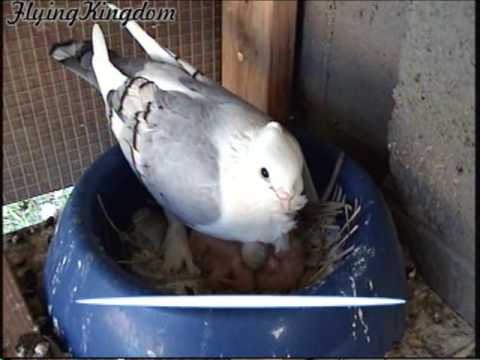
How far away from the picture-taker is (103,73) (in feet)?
3.39

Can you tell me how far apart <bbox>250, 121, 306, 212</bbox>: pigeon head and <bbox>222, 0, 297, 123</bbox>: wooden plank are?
0.38 metres

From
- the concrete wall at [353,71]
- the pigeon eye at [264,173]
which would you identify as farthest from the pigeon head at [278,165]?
the concrete wall at [353,71]

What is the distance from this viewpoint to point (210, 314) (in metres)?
0.84

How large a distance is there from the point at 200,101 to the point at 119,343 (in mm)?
363

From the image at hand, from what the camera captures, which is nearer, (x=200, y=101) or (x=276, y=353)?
(x=276, y=353)

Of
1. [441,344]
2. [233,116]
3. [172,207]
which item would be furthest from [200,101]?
[441,344]

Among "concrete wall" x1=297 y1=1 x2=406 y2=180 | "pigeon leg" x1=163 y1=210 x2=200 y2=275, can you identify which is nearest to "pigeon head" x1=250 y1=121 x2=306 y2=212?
"pigeon leg" x1=163 y1=210 x2=200 y2=275

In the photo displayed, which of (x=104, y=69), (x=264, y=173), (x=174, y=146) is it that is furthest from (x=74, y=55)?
(x=264, y=173)

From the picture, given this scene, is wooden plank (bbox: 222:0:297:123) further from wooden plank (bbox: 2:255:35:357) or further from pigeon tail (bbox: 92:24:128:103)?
wooden plank (bbox: 2:255:35:357)

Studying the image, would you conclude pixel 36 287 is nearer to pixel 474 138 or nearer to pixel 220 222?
pixel 220 222

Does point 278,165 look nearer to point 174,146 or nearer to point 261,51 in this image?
point 174,146

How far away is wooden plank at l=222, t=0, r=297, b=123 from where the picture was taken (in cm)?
122

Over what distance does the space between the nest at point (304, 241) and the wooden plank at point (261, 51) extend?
0.27 meters

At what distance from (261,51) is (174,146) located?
1.26 ft
